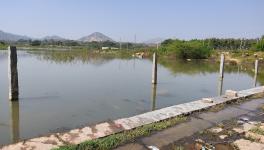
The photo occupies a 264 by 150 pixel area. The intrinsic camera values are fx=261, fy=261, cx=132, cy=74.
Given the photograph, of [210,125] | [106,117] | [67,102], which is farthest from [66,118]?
[210,125]

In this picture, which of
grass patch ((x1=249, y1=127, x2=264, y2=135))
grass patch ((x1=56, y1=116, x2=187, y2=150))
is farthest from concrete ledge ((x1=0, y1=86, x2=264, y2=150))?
grass patch ((x1=249, y1=127, x2=264, y2=135))

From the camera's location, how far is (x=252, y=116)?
645 centimetres

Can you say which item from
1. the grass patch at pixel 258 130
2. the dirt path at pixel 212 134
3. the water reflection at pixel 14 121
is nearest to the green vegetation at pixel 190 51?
the water reflection at pixel 14 121

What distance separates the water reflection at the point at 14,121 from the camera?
19.6 feet

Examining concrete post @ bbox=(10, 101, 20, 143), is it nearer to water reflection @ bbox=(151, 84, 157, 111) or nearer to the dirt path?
the dirt path

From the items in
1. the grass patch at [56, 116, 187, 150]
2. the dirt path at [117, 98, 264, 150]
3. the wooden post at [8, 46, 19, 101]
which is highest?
the wooden post at [8, 46, 19, 101]

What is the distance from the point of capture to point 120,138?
14.4ft

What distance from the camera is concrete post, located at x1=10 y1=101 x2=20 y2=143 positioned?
Result: 5923 mm

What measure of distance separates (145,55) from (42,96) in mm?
38013

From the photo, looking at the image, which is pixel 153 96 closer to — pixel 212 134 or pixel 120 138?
pixel 212 134

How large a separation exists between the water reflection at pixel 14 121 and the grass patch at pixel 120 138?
8.14 feet

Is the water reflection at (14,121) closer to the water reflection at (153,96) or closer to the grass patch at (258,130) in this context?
the water reflection at (153,96)

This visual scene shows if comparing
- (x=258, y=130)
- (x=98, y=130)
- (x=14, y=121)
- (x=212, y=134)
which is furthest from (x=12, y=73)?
(x=258, y=130)

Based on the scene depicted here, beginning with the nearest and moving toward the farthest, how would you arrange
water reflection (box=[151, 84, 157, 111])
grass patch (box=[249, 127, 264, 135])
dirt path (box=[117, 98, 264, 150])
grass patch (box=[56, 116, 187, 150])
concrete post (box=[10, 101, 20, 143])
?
grass patch (box=[56, 116, 187, 150]) → dirt path (box=[117, 98, 264, 150]) → grass patch (box=[249, 127, 264, 135]) → concrete post (box=[10, 101, 20, 143]) → water reflection (box=[151, 84, 157, 111])
